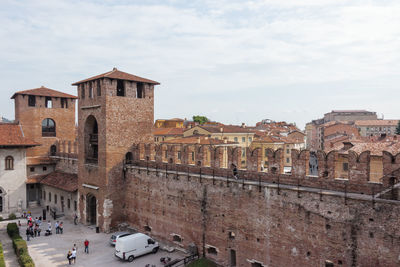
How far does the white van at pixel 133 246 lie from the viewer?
18562 mm

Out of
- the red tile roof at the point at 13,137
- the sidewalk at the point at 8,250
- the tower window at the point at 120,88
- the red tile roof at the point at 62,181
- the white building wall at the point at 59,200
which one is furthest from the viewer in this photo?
the red tile roof at the point at 13,137

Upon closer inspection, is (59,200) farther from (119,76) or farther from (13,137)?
(119,76)

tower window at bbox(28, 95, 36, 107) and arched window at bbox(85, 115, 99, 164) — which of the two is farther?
tower window at bbox(28, 95, 36, 107)

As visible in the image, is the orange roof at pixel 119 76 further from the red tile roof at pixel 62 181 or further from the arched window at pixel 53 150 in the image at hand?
the arched window at pixel 53 150

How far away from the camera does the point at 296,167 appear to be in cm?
1441

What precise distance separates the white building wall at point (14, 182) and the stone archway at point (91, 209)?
859 cm

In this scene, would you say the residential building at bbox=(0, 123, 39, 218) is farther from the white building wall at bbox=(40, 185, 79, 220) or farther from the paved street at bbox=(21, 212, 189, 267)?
the paved street at bbox=(21, 212, 189, 267)

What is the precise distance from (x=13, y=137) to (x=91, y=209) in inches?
417

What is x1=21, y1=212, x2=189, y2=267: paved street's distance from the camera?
18.7 m

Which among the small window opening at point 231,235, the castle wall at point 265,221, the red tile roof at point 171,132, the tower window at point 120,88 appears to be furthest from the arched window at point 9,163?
the red tile roof at point 171,132

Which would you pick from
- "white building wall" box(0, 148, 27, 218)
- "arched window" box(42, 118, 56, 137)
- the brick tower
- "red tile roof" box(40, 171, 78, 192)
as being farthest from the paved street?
"arched window" box(42, 118, 56, 137)

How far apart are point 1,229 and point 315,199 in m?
23.5

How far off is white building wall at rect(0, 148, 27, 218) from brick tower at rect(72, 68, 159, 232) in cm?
826

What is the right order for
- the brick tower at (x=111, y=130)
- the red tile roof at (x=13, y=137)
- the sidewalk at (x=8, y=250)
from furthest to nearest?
1. the red tile roof at (x=13, y=137)
2. the brick tower at (x=111, y=130)
3. the sidewalk at (x=8, y=250)
